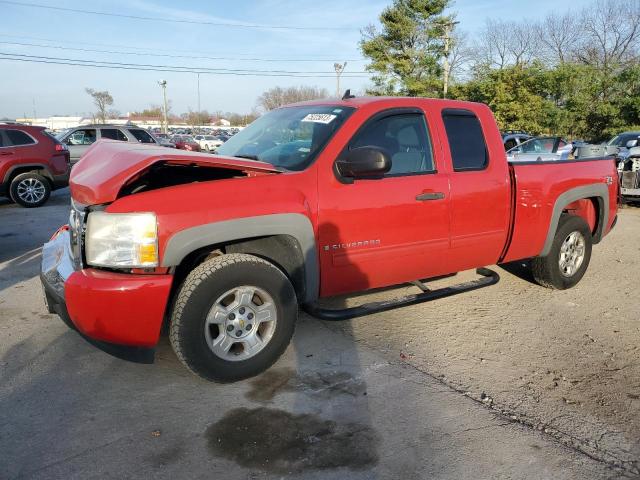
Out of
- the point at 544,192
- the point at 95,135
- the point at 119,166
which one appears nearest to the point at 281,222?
the point at 119,166

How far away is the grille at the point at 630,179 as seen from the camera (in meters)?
9.98

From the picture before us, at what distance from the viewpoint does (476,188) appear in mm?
4188

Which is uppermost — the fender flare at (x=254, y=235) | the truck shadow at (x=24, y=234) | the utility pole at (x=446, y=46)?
the utility pole at (x=446, y=46)

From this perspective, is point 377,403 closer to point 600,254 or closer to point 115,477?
point 115,477

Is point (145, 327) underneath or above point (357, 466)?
above

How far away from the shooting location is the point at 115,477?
2.44 meters

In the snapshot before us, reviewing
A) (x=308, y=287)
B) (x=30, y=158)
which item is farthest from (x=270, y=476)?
(x=30, y=158)

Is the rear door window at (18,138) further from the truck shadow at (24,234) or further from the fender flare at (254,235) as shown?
the fender flare at (254,235)

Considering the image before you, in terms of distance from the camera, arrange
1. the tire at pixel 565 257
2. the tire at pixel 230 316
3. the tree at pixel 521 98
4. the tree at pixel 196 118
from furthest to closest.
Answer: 1. the tree at pixel 196 118
2. the tree at pixel 521 98
3. the tire at pixel 565 257
4. the tire at pixel 230 316

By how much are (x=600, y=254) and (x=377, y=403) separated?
207 inches

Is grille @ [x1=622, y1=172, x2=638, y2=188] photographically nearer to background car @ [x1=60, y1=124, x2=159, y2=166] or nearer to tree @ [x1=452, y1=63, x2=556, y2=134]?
background car @ [x1=60, y1=124, x2=159, y2=166]

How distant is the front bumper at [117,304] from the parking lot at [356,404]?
166mm

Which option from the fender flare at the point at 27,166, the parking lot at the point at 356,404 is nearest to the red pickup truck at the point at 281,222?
the parking lot at the point at 356,404

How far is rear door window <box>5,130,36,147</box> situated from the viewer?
34.6 ft
